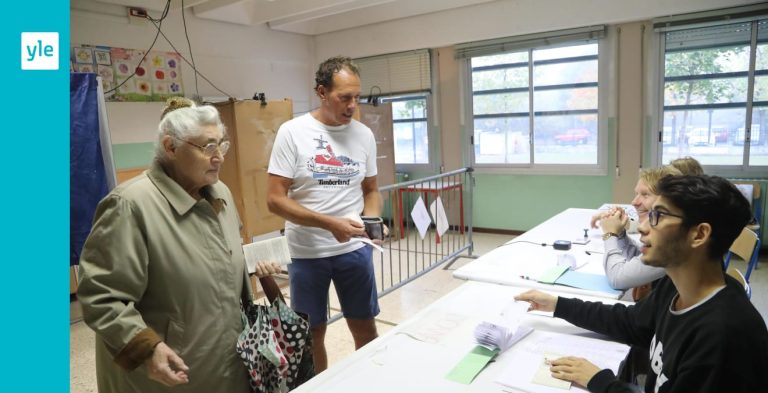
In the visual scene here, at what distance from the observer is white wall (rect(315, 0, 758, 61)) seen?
14.4 ft

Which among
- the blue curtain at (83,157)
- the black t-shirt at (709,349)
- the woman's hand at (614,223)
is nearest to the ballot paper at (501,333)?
the black t-shirt at (709,349)

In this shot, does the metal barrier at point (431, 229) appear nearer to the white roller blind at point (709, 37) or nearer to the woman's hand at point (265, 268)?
the white roller blind at point (709, 37)

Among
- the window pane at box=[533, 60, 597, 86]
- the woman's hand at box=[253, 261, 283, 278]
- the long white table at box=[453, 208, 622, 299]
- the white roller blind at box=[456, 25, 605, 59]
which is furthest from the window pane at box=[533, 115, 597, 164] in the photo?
the woman's hand at box=[253, 261, 283, 278]

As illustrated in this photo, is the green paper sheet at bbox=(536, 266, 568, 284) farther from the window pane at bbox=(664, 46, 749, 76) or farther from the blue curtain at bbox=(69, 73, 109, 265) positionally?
the window pane at bbox=(664, 46, 749, 76)

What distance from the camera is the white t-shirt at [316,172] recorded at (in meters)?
1.86

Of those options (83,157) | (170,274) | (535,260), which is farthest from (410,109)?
(170,274)

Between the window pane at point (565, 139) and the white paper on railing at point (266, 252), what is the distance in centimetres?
437

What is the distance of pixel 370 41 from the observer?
19.8 ft

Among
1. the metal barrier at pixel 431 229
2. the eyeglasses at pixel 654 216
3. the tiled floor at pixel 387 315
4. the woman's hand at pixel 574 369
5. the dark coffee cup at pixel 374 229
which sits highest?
the eyeglasses at pixel 654 216

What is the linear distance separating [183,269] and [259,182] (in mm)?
2917

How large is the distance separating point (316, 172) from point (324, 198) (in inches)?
4.2

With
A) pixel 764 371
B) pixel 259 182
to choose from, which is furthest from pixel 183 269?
pixel 259 182

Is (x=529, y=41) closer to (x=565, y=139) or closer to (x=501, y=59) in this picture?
(x=501, y=59)

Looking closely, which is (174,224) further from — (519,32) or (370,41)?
(370,41)
